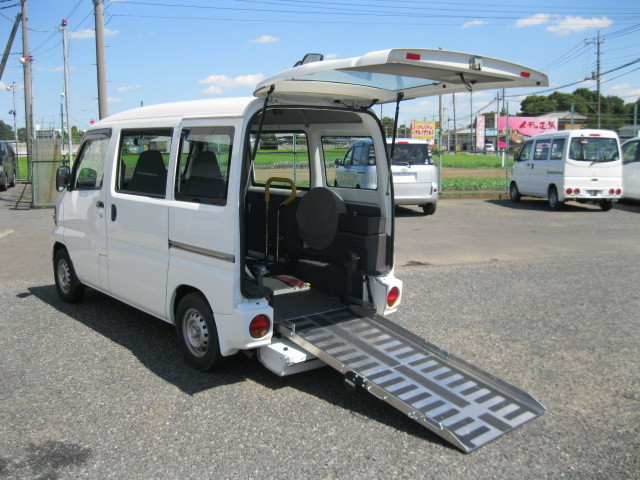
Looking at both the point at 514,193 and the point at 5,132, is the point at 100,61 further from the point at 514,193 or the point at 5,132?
the point at 5,132

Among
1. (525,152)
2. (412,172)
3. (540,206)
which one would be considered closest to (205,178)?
(412,172)

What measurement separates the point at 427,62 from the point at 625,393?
288cm

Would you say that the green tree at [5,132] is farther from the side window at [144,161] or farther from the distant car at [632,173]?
the side window at [144,161]

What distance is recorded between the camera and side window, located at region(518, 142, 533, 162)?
17.5 m

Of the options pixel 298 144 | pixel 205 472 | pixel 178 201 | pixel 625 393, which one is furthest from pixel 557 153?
pixel 205 472

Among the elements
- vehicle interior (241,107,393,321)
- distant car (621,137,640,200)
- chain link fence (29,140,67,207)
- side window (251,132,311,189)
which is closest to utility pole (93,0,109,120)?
chain link fence (29,140,67,207)

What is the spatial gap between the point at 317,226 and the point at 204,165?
1205mm

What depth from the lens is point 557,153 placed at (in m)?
15.9

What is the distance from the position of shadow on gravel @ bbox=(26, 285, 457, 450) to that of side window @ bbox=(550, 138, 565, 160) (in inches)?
→ 506

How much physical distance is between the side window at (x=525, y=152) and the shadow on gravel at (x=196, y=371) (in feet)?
46.2

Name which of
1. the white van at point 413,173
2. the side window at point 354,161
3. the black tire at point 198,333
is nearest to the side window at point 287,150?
the side window at point 354,161

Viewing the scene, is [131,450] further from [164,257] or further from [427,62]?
[427,62]

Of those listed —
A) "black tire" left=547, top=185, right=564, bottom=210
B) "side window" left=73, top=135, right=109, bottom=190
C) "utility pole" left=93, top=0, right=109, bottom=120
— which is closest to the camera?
"side window" left=73, top=135, right=109, bottom=190

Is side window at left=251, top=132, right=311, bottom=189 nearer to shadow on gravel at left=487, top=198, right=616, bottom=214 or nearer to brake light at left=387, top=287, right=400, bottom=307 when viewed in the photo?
brake light at left=387, top=287, right=400, bottom=307
